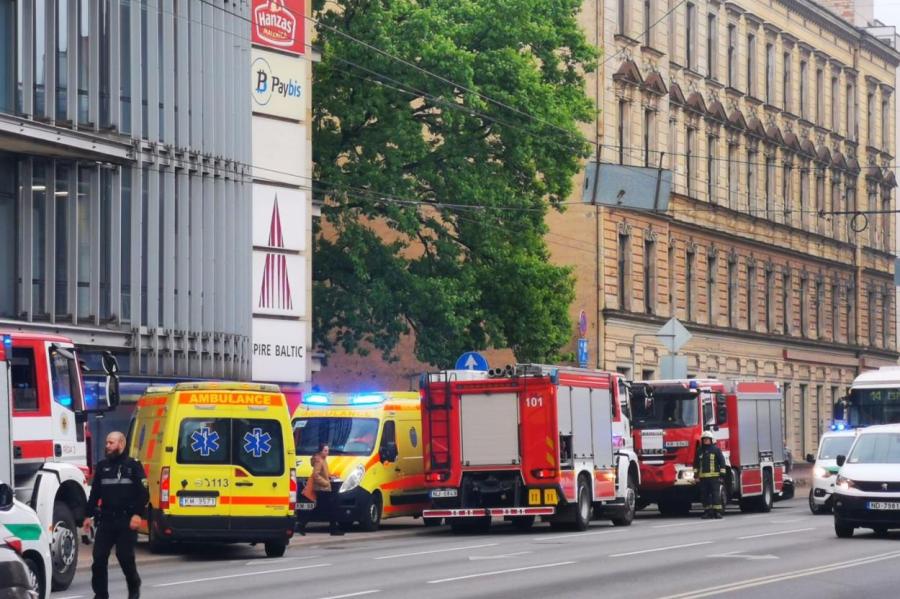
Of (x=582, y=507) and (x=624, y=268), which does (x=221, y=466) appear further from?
(x=624, y=268)

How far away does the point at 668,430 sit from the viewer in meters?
38.6

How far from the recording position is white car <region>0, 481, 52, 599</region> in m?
15.5

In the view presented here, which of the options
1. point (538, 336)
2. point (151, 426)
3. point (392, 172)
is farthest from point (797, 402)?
point (151, 426)

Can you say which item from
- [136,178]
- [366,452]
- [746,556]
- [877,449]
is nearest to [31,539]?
[746,556]

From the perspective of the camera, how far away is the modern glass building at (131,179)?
3234cm

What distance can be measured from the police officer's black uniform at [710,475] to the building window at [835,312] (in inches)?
1644

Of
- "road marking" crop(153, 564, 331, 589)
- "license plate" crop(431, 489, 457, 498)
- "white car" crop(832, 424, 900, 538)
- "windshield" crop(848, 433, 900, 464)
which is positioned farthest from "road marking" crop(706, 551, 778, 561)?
"license plate" crop(431, 489, 457, 498)

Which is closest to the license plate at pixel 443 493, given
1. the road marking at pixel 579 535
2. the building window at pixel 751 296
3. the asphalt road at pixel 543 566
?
the asphalt road at pixel 543 566

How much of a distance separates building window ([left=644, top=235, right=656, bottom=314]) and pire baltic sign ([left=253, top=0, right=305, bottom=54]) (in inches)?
914

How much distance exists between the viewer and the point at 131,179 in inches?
1374

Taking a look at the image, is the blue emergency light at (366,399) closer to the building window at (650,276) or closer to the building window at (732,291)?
the building window at (650,276)

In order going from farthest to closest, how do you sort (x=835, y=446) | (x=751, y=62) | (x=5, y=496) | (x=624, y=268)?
(x=751, y=62)
(x=624, y=268)
(x=835, y=446)
(x=5, y=496)

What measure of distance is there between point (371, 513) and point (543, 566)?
9780 mm

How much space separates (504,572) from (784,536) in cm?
896
